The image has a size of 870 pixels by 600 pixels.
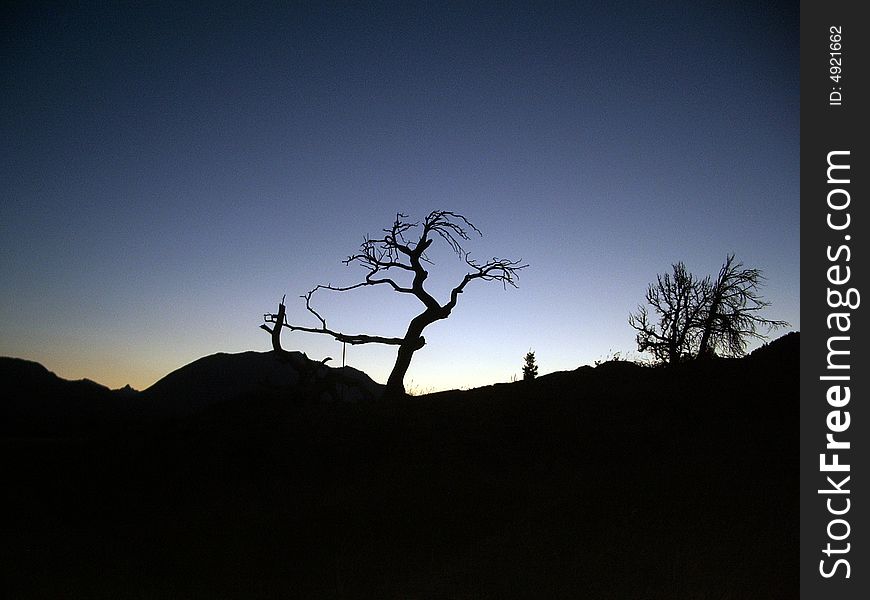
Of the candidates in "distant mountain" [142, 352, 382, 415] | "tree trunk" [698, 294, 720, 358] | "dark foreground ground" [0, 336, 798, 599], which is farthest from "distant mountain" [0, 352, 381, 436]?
"tree trunk" [698, 294, 720, 358]

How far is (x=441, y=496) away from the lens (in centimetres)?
1082

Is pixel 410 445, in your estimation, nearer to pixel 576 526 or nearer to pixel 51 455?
pixel 576 526

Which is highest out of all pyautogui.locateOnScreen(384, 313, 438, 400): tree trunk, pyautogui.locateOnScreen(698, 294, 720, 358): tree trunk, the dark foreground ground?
pyautogui.locateOnScreen(698, 294, 720, 358): tree trunk

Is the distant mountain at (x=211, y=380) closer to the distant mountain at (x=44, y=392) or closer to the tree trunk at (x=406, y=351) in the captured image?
the distant mountain at (x=44, y=392)

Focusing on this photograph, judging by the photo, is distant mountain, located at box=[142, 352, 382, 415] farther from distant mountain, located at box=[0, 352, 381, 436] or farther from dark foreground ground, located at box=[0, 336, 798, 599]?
dark foreground ground, located at box=[0, 336, 798, 599]

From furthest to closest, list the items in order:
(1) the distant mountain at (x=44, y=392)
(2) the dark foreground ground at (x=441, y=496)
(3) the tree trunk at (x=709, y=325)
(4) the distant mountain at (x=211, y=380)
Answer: (4) the distant mountain at (x=211, y=380) → (1) the distant mountain at (x=44, y=392) → (3) the tree trunk at (x=709, y=325) → (2) the dark foreground ground at (x=441, y=496)

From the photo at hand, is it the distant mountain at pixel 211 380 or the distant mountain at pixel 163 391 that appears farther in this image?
the distant mountain at pixel 211 380

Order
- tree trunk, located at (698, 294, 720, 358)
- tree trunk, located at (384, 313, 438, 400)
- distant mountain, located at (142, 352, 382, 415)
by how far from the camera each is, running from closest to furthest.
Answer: tree trunk, located at (384, 313, 438, 400) < tree trunk, located at (698, 294, 720, 358) < distant mountain, located at (142, 352, 382, 415)

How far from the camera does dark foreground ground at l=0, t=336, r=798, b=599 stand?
770 centimetres

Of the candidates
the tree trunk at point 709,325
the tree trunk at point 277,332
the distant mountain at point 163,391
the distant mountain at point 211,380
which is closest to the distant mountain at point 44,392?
the distant mountain at point 163,391

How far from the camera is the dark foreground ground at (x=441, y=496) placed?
770 centimetres

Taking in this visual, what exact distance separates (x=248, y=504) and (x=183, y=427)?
5673 millimetres

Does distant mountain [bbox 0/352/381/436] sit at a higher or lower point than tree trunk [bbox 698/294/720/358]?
lower

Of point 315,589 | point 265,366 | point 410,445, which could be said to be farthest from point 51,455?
point 265,366
